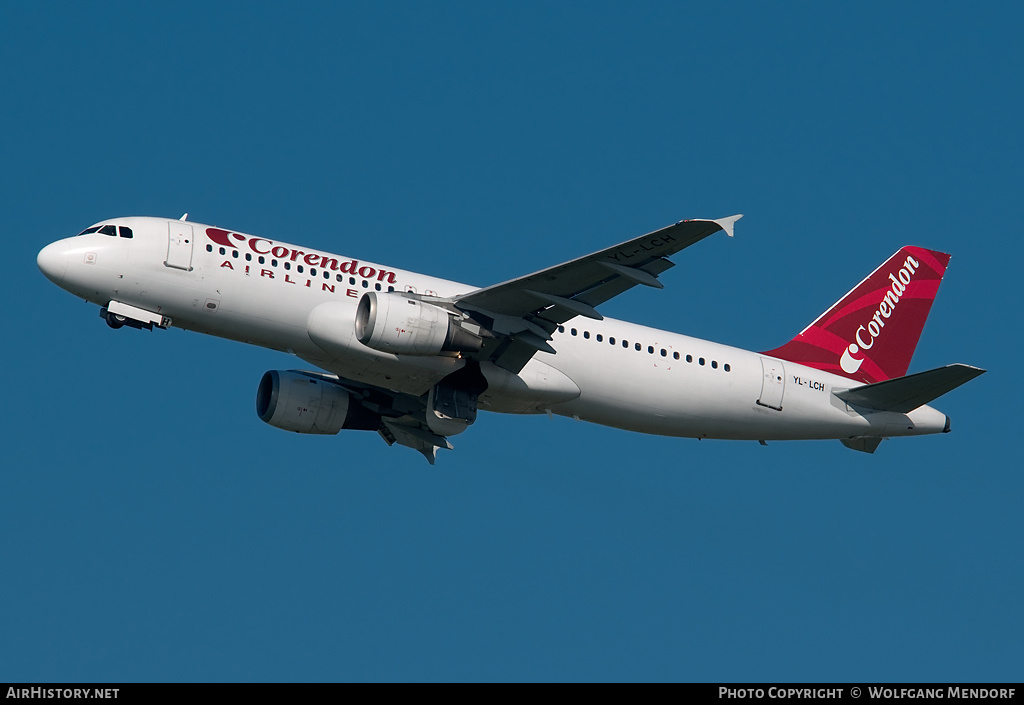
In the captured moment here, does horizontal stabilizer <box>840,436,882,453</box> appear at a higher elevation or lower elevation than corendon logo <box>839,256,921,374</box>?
lower

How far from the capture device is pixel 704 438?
39625 millimetres

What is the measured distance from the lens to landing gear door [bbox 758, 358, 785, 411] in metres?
39.2

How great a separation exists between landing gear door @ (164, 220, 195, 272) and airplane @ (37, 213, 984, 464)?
0.13ft

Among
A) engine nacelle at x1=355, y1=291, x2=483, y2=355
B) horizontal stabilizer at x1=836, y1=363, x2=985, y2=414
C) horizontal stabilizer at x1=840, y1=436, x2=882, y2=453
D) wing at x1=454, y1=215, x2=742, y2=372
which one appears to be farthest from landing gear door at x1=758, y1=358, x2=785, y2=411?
engine nacelle at x1=355, y1=291, x2=483, y2=355

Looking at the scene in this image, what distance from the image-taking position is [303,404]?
39844mm

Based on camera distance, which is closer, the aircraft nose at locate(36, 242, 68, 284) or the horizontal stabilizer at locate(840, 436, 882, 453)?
the aircraft nose at locate(36, 242, 68, 284)

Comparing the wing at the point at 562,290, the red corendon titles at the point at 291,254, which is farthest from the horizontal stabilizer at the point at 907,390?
the red corendon titles at the point at 291,254

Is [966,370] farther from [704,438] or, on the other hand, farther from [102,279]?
[102,279]

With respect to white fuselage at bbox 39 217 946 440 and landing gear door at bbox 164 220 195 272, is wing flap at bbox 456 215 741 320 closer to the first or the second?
white fuselage at bbox 39 217 946 440

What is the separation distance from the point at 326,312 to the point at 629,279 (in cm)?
841

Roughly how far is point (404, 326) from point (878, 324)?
1813cm

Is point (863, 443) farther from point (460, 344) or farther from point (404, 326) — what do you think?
point (404, 326)
